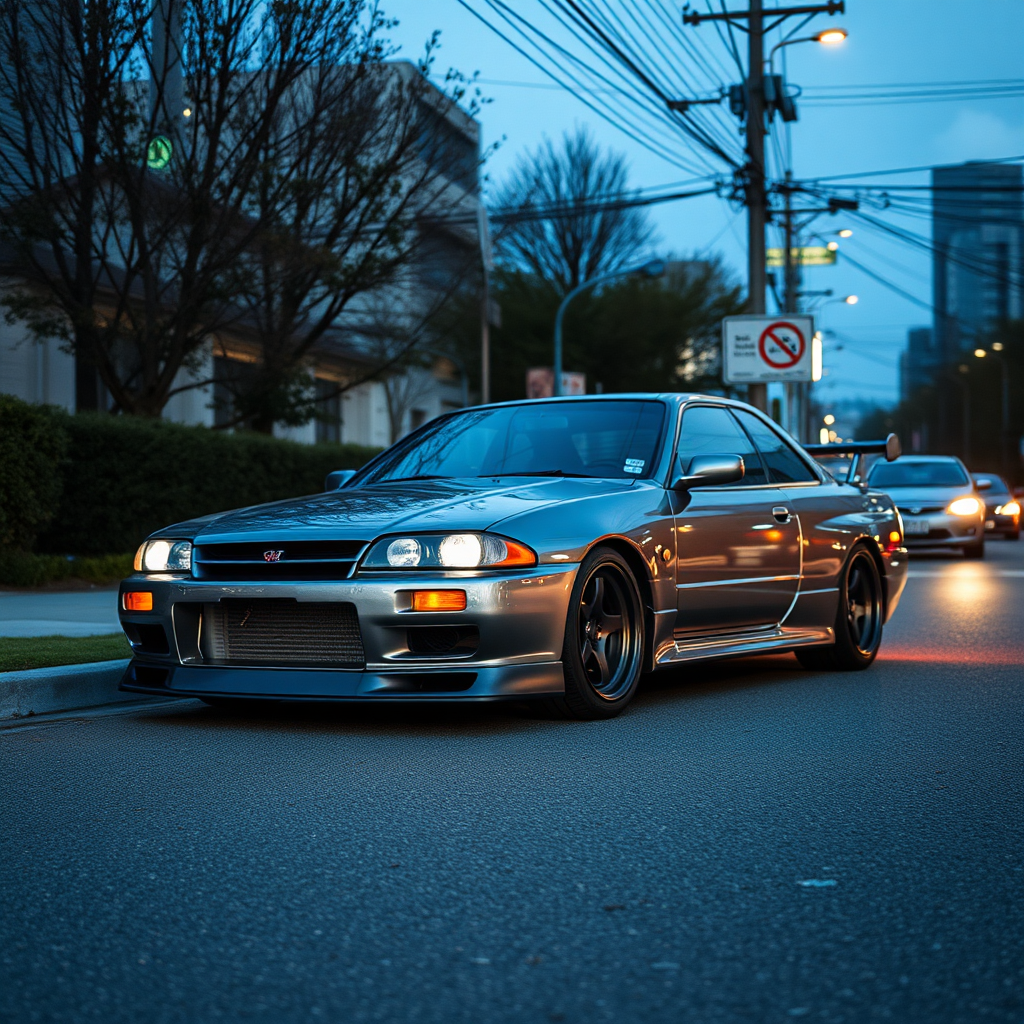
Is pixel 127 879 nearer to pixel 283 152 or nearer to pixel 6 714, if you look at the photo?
pixel 6 714

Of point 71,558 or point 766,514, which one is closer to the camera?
point 766,514

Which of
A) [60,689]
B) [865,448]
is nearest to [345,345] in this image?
[865,448]

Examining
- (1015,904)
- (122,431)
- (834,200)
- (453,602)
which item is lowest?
(1015,904)

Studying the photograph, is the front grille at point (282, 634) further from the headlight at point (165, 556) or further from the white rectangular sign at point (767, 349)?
the white rectangular sign at point (767, 349)

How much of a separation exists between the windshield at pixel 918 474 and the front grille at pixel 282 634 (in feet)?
55.6

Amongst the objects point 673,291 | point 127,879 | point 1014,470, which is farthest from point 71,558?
point 1014,470

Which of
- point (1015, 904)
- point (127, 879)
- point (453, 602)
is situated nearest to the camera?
point (1015, 904)

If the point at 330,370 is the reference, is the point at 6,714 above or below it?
below

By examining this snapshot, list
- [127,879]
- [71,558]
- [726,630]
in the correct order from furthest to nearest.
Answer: [71,558] < [726,630] < [127,879]

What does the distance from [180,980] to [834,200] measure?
26.2 m

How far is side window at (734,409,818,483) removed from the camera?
812 cm

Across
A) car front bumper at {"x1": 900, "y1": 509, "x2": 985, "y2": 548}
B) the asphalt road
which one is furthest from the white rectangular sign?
the asphalt road

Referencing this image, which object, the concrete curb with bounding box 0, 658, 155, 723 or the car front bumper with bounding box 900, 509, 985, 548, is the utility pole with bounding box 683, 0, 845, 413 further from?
the concrete curb with bounding box 0, 658, 155, 723

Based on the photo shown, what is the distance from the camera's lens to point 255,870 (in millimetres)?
3854
